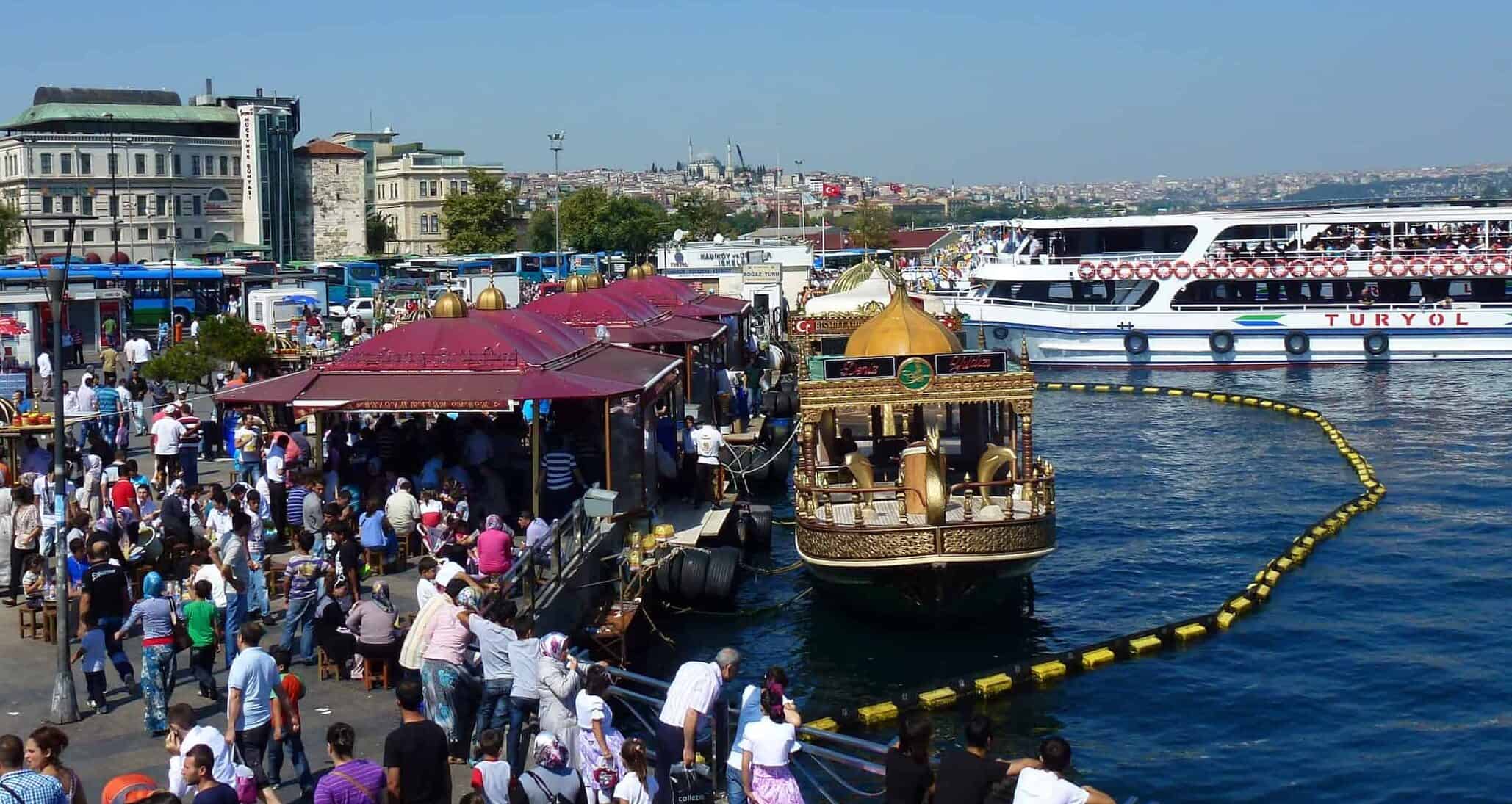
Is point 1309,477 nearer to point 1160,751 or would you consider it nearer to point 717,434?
point 717,434

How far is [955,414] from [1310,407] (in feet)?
70.9

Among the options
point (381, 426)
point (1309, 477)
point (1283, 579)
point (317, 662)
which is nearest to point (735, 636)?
point (381, 426)

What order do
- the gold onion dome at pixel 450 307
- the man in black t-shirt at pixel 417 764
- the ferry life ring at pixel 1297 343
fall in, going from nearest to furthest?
the man in black t-shirt at pixel 417 764, the gold onion dome at pixel 450 307, the ferry life ring at pixel 1297 343

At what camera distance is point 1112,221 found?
2238 inches

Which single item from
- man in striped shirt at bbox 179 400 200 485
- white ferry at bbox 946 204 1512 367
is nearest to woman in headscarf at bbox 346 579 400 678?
man in striped shirt at bbox 179 400 200 485

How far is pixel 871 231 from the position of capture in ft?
449

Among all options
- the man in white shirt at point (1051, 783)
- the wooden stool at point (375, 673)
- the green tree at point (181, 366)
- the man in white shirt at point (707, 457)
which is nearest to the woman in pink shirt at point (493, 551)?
the wooden stool at point (375, 673)

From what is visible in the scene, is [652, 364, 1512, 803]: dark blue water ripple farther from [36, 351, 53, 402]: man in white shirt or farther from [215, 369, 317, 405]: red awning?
[36, 351, 53, 402]: man in white shirt

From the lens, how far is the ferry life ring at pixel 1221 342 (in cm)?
5506

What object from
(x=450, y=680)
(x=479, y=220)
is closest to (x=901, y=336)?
(x=450, y=680)

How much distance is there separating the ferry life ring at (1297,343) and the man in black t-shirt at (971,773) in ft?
160

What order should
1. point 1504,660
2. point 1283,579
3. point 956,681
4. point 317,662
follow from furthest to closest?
point 1283,579
point 1504,660
point 956,681
point 317,662

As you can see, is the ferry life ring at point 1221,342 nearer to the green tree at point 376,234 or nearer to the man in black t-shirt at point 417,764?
the man in black t-shirt at point 417,764

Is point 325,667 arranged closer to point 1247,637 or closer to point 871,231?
point 1247,637
